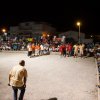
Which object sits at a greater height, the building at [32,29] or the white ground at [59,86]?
the building at [32,29]

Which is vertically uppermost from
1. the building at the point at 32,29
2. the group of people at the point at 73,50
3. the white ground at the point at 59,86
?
the building at the point at 32,29

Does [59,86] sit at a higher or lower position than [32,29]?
lower

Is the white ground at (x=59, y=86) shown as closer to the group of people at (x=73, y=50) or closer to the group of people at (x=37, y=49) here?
the group of people at (x=37, y=49)

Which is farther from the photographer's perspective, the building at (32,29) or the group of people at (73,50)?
the building at (32,29)

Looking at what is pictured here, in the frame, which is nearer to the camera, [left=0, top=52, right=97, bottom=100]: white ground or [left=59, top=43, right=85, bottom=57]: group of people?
[left=0, top=52, right=97, bottom=100]: white ground

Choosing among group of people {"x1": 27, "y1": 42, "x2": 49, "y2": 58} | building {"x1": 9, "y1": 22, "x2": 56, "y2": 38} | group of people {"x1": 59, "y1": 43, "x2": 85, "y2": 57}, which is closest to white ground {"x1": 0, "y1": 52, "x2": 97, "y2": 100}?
group of people {"x1": 27, "y1": 42, "x2": 49, "y2": 58}

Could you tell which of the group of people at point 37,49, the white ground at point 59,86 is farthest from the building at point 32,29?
the white ground at point 59,86

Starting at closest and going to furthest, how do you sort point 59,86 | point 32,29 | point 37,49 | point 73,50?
point 59,86
point 73,50
point 37,49
point 32,29

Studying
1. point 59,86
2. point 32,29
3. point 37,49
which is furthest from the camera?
point 32,29

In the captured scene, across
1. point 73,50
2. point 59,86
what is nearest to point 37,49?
point 73,50

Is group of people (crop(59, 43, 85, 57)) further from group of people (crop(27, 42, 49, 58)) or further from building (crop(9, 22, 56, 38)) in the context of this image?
building (crop(9, 22, 56, 38))

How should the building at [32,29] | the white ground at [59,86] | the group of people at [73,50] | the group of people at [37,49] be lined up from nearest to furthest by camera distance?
the white ground at [59,86] → the group of people at [37,49] → the group of people at [73,50] → the building at [32,29]

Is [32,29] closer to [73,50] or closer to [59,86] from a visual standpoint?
[73,50]

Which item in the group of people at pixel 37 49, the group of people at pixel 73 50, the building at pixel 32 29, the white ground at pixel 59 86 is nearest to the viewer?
the white ground at pixel 59 86
